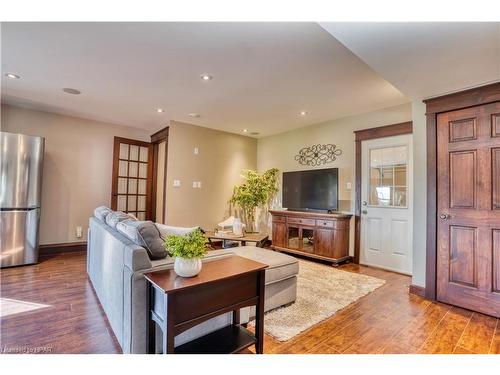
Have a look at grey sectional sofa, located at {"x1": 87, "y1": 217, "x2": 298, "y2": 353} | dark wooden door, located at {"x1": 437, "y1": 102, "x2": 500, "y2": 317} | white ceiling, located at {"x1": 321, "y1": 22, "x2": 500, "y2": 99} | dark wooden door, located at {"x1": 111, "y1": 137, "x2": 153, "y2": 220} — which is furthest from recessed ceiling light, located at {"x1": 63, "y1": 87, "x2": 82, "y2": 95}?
dark wooden door, located at {"x1": 437, "y1": 102, "x2": 500, "y2": 317}

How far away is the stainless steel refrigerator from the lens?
342 cm

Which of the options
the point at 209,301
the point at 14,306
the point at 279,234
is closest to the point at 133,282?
the point at 209,301

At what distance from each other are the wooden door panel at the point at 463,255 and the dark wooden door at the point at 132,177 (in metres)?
4.88

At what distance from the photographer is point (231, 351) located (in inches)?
59.6

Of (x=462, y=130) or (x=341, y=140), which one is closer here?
(x=462, y=130)

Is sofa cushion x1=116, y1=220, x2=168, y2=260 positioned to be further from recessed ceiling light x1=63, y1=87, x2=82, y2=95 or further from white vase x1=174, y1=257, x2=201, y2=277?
recessed ceiling light x1=63, y1=87, x2=82, y2=95

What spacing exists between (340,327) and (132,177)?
453 cm

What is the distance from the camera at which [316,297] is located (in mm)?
2598

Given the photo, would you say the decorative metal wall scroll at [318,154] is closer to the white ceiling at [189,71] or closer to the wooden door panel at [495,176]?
→ the white ceiling at [189,71]

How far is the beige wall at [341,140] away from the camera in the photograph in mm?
3814

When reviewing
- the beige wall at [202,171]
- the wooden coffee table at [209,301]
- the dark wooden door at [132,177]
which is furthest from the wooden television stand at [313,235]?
the dark wooden door at [132,177]

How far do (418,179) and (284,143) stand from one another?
2.87 meters

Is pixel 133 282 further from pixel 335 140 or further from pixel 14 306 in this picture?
pixel 335 140

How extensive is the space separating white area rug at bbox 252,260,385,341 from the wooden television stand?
28cm
